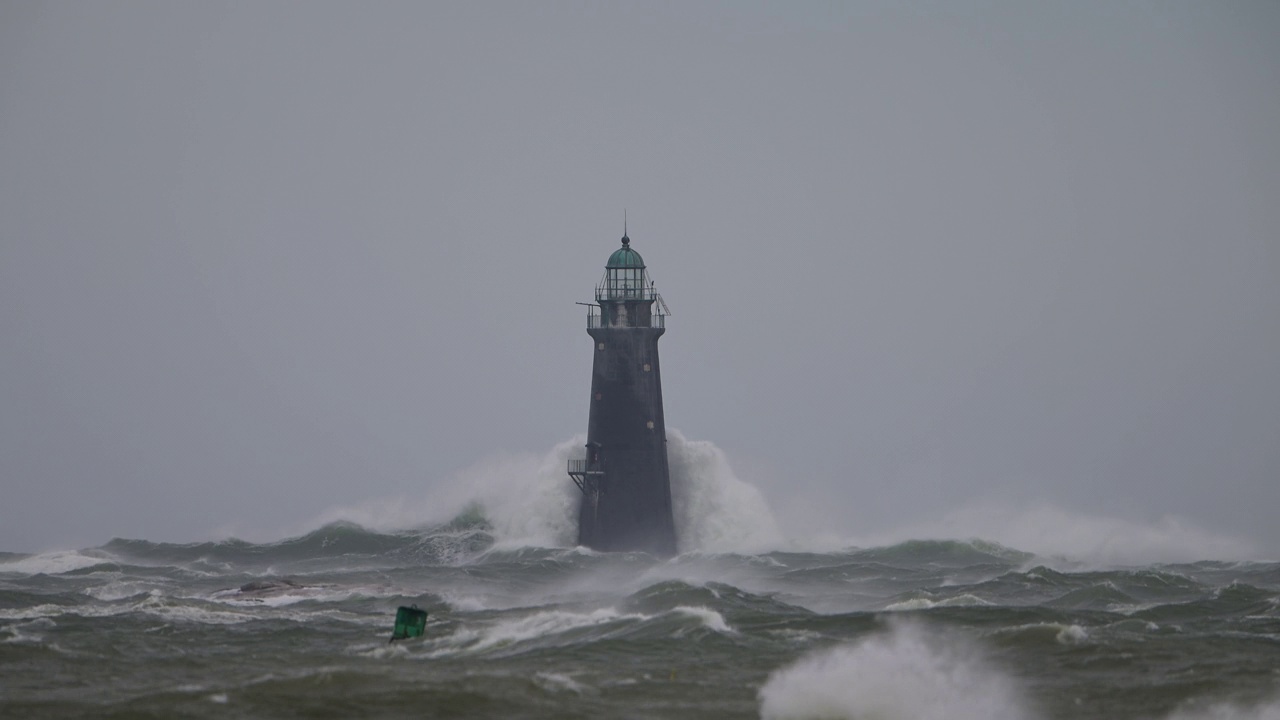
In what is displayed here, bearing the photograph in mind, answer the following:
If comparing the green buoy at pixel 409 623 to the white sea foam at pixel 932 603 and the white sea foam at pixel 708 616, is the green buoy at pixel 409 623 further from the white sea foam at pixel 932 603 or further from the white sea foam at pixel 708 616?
the white sea foam at pixel 932 603

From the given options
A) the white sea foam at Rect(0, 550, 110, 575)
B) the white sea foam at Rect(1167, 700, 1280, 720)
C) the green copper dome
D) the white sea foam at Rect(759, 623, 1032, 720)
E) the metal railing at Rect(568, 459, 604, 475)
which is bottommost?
the white sea foam at Rect(1167, 700, 1280, 720)

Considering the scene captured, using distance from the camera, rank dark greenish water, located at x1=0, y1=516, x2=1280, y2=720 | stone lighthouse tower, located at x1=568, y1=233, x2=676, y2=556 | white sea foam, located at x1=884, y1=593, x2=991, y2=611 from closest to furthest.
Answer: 1. dark greenish water, located at x1=0, y1=516, x2=1280, y2=720
2. white sea foam, located at x1=884, y1=593, x2=991, y2=611
3. stone lighthouse tower, located at x1=568, y1=233, x2=676, y2=556

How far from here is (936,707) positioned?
34875 mm

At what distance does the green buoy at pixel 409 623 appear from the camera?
136ft

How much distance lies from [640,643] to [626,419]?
66.2ft

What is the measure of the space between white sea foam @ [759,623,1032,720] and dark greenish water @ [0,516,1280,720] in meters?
0.07

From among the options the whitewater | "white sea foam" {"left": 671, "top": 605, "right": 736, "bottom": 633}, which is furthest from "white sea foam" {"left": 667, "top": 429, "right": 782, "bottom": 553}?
"white sea foam" {"left": 671, "top": 605, "right": 736, "bottom": 633}

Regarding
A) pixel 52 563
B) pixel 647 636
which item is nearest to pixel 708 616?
pixel 647 636

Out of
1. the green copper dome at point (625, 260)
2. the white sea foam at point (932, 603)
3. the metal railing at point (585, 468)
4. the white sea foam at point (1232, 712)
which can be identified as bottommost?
the white sea foam at point (1232, 712)

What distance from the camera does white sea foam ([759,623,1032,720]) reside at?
34438 millimetres

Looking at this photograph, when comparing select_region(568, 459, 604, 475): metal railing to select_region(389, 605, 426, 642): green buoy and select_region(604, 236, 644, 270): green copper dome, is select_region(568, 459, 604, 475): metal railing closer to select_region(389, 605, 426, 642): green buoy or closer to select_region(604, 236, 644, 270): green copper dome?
select_region(604, 236, 644, 270): green copper dome

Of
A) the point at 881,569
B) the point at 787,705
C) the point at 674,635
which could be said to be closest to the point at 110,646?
the point at 674,635

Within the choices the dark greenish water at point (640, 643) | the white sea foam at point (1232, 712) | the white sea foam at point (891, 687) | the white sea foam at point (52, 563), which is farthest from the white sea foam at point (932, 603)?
the white sea foam at point (52, 563)

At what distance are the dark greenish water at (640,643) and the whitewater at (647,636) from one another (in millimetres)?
101
